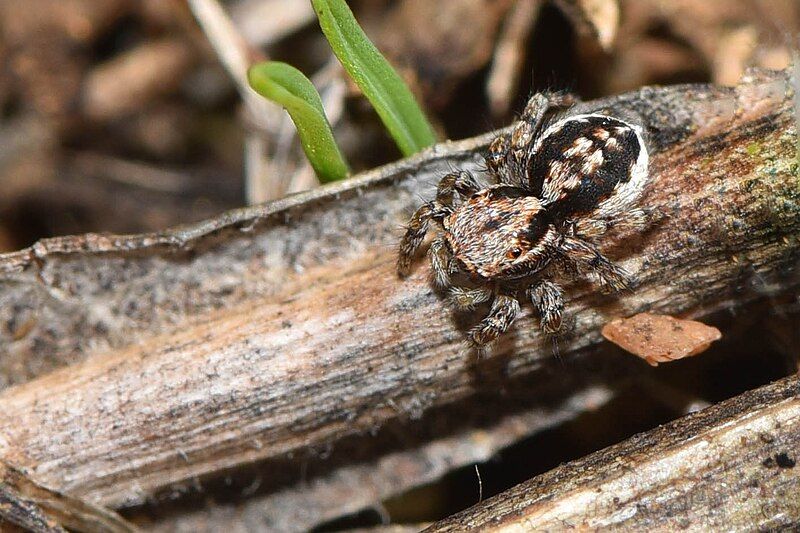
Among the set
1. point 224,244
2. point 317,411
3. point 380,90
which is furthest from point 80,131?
point 317,411

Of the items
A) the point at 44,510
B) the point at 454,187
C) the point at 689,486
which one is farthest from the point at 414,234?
the point at 44,510

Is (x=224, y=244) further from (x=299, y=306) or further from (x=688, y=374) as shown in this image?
(x=688, y=374)

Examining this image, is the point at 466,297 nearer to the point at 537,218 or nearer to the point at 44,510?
the point at 537,218

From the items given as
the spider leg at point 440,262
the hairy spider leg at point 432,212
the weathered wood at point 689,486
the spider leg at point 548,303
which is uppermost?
the hairy spider leg at point 432,212

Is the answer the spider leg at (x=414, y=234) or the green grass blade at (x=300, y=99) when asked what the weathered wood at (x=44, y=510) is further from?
the green grass blade at (x=300, y=99)

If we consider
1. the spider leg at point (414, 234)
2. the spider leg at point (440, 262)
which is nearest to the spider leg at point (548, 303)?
the spider leg at point (440, 262)

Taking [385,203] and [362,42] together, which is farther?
[385,203]
